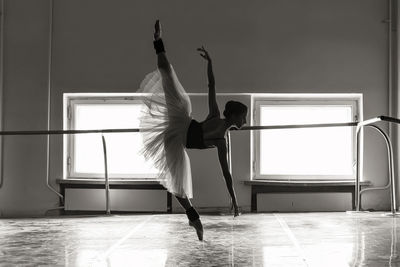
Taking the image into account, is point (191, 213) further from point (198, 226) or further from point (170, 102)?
point (170, 102)

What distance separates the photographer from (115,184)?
4.88 meters

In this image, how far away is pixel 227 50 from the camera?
4.86m

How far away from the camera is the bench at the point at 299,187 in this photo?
4.79 m

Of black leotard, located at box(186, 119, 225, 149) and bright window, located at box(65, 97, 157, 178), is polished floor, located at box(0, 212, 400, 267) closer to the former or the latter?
black leotard, located at box(186, 119, 225, 149)

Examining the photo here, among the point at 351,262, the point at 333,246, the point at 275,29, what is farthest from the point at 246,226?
the point at 275,29

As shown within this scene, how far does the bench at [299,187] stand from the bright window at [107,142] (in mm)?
932

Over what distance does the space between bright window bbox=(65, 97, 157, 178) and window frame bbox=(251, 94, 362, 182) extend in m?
0.92

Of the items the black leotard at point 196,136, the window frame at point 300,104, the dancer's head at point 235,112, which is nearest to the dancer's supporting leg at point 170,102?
the black leotard at point 196,136

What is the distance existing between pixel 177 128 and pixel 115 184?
7.53 ft

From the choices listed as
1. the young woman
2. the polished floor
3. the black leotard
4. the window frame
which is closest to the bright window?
the window frame

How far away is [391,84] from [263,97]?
43.2 inches

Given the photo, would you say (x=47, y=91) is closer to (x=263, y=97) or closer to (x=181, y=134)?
(x=263, y=97)

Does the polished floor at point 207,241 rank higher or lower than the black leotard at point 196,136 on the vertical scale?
lower

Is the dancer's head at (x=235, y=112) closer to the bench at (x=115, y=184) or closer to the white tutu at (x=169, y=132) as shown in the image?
the white tutu at (x=169, y=132)
